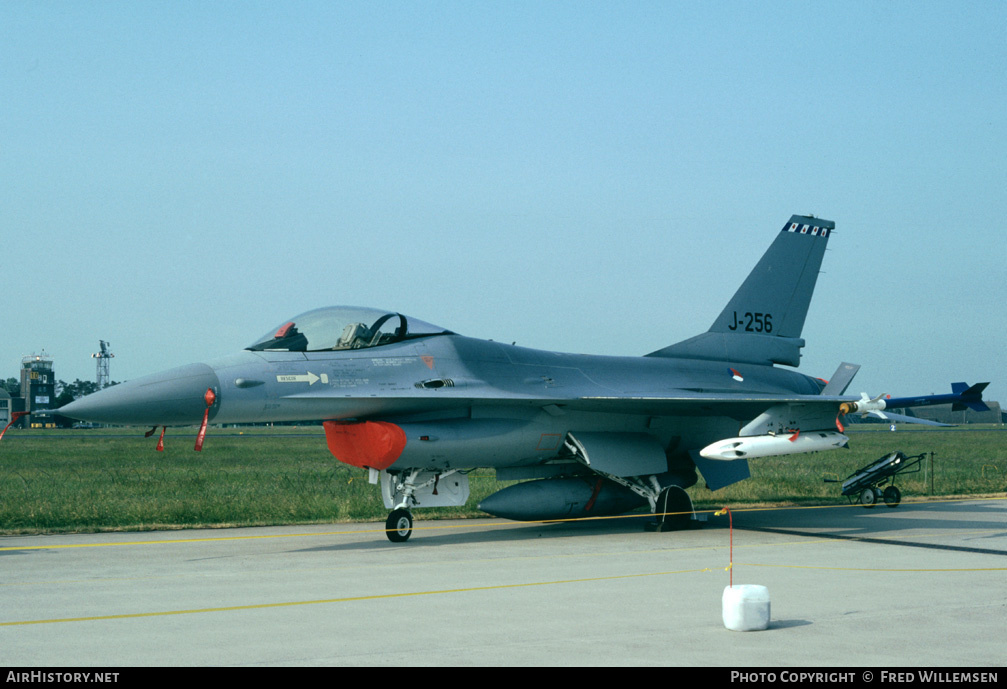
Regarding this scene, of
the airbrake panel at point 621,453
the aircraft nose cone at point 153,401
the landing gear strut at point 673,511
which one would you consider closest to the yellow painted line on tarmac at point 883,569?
the airbrake panel at point 621,453

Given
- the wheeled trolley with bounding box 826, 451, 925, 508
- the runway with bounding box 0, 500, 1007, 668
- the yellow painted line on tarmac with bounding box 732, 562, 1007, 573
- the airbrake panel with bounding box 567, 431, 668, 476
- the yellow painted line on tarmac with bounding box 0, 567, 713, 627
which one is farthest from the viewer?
the wheeled trolley with bounding box 826, 451, 925, 508

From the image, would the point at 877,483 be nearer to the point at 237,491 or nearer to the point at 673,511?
the point at 673,511

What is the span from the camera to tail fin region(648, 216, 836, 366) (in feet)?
56.4

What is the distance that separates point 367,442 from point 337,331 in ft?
4.88

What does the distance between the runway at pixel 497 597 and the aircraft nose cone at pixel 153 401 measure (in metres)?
1.56

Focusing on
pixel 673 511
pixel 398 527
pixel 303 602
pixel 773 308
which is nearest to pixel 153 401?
pixel 398 527

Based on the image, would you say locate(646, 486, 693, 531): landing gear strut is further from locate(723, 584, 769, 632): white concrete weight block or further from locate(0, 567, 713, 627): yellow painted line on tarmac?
locate(723, 584, 769, 632): white concrete weight block

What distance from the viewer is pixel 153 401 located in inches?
419

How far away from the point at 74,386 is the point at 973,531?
3532 inches

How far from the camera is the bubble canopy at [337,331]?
1201 cm

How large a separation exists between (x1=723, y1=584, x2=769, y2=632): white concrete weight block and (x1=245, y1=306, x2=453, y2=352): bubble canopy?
7.01 meters

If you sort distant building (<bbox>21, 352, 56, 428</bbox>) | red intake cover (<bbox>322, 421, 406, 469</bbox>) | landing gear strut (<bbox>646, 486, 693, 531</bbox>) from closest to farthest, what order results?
red intake cover (<bbox>322, 421, 406, 469</bbox>) → landing gear strut (<bbox>646, 486, 693, 531</bbox>) → distant building (<bbox>21, 352, 56, 428</bbox>)

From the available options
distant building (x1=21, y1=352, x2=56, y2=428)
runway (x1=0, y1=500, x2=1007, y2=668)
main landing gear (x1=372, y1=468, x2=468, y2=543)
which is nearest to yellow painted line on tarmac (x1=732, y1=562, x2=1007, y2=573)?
runway (x1=0, y1=500, x2=1007, y2=668)

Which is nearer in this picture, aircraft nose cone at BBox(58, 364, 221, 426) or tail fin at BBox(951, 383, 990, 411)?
aircraft nose cone at BBox(58, 364, 221, 426)
